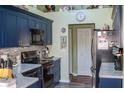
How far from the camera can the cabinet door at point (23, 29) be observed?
3.89m

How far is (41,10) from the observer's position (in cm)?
564

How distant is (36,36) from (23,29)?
2.24ft

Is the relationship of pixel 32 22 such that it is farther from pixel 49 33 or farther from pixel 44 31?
pixel 49 33

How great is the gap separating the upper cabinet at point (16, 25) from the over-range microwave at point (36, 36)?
0.34 ft

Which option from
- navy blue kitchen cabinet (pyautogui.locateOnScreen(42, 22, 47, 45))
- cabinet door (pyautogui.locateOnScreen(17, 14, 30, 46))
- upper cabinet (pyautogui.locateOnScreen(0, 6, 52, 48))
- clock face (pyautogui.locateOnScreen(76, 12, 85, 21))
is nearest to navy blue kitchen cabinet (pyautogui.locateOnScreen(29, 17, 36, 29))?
upper cabinet (pyautogui.locateOnScreen(0, 6, 52, 48))

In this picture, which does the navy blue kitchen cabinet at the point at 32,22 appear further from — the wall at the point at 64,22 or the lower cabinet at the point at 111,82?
the lower cabinet at the point at 111,82

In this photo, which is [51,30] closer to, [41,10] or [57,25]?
[57,25]

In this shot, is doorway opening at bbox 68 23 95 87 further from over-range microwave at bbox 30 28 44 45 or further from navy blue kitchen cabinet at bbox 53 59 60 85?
over-range microwave at bbox 30 28 44 45

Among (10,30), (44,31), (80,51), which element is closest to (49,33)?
(44,31)

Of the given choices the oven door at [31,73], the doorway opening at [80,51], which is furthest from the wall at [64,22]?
the oven door at [31,73]
